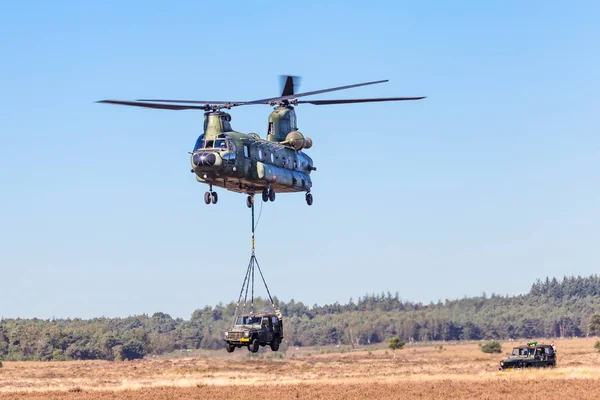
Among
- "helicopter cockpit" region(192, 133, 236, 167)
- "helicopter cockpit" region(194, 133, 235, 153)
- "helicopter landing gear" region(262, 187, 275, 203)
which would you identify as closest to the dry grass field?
"helicopter landing gear" region(262, 187, 275, 203)

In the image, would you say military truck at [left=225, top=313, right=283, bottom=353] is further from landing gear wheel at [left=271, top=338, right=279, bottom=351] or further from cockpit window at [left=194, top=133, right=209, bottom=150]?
cockpit window at [left=194, top=133, right=209, bottom=150]

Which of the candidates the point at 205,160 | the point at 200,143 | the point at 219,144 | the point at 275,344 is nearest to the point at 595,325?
the point at 275,344

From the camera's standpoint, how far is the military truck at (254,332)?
136 feet

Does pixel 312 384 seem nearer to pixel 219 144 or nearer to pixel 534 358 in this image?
pixel 534 358

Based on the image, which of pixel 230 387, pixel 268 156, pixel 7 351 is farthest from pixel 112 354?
pixel 268 156

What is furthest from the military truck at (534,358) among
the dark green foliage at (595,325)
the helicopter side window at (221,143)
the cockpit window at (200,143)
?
the dark green foliage at (595,325)

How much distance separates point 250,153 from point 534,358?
23581mm

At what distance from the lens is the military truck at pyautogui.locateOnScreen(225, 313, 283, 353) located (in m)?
41.6

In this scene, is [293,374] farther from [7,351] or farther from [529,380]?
[7,351]

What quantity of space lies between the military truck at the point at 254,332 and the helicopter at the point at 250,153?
16.6 feet

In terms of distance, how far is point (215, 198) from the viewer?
139 feet

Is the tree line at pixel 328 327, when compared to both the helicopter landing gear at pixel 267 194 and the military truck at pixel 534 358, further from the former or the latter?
the helicopter landing gear at pixel 267 194

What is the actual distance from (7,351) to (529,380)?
4006 inches

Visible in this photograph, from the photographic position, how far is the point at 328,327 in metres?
165
